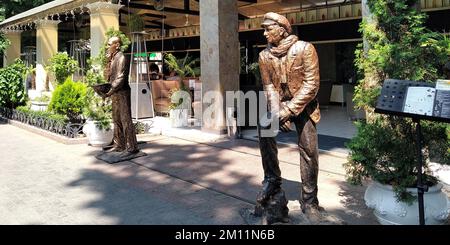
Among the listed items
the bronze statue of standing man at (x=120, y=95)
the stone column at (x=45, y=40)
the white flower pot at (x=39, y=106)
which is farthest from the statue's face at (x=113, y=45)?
the stone column at (x=45, y=40)

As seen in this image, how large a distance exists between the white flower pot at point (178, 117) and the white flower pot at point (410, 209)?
718 centimetres

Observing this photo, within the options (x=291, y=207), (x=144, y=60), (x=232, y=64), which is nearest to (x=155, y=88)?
(x=144, y=60)

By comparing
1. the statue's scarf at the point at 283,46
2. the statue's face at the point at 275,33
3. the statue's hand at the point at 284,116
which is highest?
the statue's face at the point at 275,33

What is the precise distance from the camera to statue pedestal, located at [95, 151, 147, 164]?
277 inches

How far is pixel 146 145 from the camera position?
8406 mm

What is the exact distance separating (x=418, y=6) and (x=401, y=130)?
1272mm

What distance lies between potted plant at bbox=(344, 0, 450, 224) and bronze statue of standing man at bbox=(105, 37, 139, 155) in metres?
4.23

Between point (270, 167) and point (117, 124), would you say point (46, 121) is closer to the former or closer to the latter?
point (117, 124)

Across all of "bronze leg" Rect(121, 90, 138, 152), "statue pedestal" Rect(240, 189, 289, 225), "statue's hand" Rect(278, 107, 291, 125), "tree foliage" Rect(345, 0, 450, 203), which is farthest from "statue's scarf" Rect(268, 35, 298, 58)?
"bronze leg" Rect(121, 90, 138, 152)

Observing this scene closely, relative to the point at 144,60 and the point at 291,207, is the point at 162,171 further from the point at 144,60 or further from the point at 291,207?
the point at 144,60

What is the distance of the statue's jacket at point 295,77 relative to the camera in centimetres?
379

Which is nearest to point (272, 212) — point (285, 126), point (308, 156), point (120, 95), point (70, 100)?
point (308, 156)

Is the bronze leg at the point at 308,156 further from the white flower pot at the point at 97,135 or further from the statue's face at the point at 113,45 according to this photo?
the white flower pot at the point at 97,135

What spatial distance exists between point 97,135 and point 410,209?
622 centimetres
